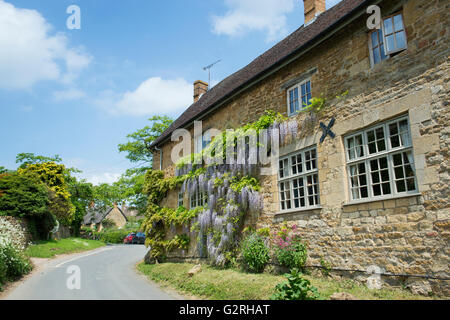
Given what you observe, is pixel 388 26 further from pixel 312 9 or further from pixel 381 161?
pixel 312 9

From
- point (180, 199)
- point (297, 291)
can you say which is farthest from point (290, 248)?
point (180, 199)

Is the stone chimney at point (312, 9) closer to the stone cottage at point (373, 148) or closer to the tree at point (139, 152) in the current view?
the stone cottage at point (373, 148)

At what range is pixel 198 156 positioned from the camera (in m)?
12.6

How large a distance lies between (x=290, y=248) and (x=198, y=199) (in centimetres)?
570

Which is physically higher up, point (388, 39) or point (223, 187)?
point (388, 39)

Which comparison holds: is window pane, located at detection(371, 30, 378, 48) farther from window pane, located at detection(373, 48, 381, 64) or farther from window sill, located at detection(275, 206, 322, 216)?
window sill, located at detection(275, 206, 322, 216)

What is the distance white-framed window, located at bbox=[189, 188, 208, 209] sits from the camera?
1241 centimetres

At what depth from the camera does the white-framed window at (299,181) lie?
8.22 metres

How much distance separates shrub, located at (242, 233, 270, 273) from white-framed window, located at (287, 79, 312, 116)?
12.1 ft

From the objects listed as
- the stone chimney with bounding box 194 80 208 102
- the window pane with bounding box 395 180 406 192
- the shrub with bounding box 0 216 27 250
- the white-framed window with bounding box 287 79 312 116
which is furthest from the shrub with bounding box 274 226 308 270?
the stone chimney with bounding box 194 80 208 102

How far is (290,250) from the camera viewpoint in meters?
7.95

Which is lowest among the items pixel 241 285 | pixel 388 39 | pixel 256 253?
pixel 241 285

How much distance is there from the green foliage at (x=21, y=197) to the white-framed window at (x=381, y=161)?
17.2 meters

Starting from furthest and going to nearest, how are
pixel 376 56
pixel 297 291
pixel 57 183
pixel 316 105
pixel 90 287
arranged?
pixel 57 183 < pixel 90 287 < pixel 316 105 < pixel 376 56 < pixel 297 291
